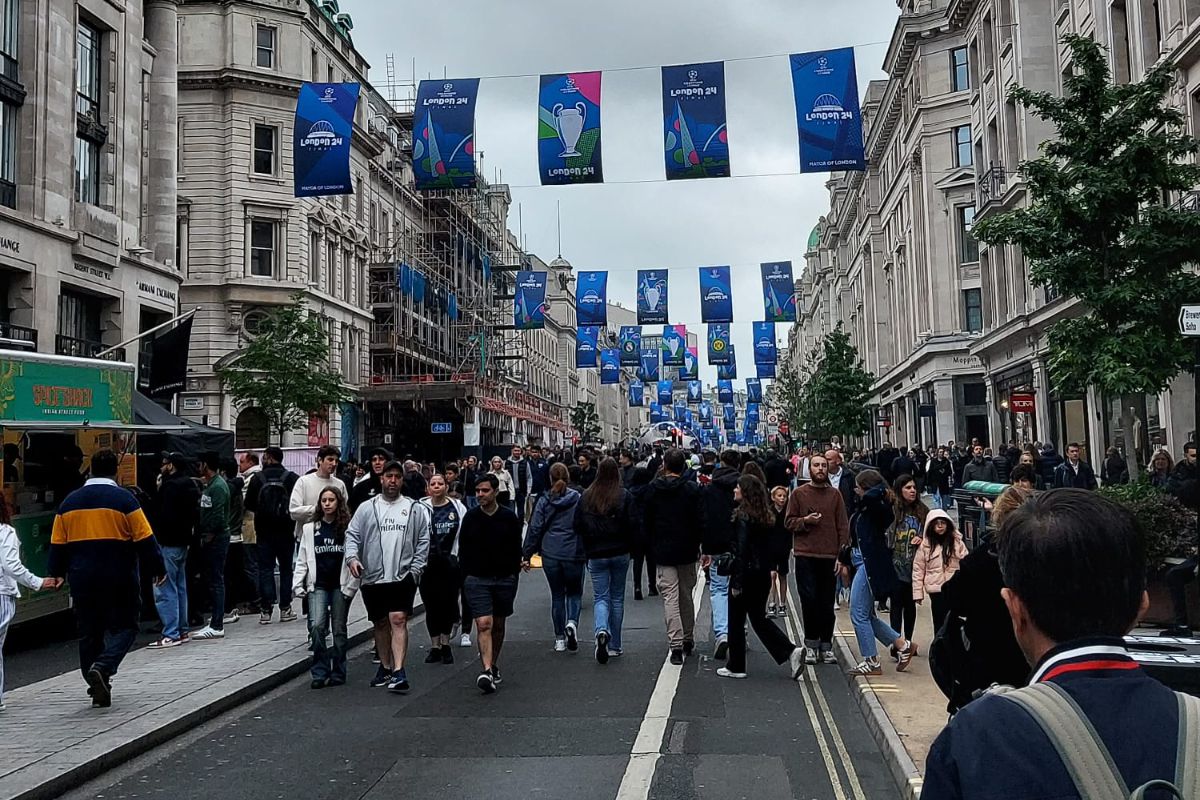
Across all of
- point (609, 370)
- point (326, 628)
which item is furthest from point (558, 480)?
point (609, 370)

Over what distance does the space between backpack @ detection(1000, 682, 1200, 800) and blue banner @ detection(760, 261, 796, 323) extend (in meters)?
34.9

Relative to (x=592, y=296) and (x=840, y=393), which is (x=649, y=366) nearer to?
(x=840, y=393)

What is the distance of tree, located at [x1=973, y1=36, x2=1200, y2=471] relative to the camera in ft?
47.0

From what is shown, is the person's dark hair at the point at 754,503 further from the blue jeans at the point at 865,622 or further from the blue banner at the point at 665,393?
the blue banner at the point at 665,393

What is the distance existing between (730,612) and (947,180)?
41.0 metres

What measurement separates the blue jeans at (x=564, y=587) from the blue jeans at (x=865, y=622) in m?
2.85

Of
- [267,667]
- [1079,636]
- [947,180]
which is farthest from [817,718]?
[947,180]

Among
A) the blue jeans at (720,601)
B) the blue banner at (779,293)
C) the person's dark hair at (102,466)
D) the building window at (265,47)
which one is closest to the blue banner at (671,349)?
the blue banner at (779,293)

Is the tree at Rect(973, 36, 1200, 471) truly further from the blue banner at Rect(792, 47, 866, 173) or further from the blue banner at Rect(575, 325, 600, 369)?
the blue banner at Rect(575, 325, 600, 369)

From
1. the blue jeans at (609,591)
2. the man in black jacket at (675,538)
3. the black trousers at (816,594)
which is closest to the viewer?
the black trousers at (816,594)

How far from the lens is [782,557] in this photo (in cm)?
1050

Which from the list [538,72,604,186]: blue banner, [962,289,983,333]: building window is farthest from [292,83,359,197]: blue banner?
[962,289,983,333]: building window

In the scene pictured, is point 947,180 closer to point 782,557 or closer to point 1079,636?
point 782,557

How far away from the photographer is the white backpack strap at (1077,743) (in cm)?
161
